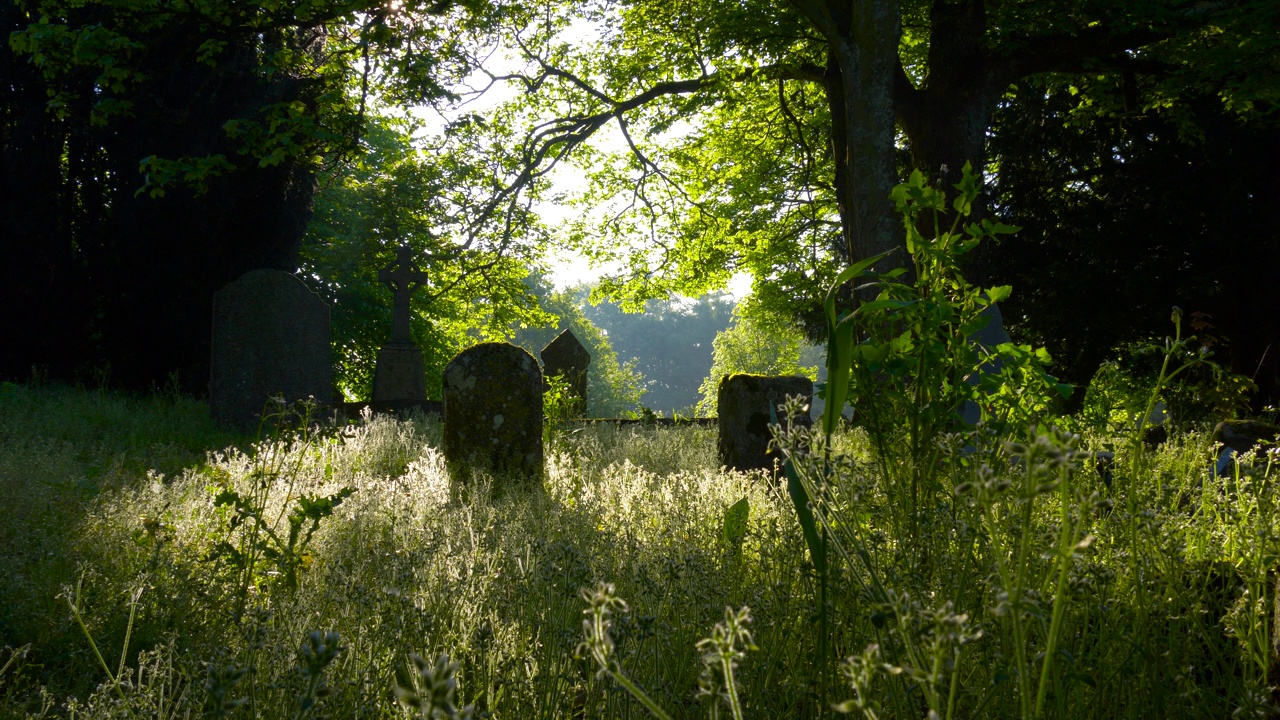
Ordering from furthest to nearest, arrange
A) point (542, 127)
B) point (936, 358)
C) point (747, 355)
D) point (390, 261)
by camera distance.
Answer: point (747, 355) → point (390, 261) → point (542, 127) → point (936, 358)

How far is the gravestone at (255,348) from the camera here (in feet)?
31.9

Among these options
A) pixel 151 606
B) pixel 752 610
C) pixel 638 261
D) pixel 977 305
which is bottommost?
pixel 151 606

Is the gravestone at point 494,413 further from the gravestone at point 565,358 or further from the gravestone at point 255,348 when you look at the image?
the gravestone at point 565,358

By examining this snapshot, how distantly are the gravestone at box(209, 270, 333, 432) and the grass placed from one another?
415 cm

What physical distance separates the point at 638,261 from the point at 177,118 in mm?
8785

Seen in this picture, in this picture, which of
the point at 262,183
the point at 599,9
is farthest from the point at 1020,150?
the point at 262,183

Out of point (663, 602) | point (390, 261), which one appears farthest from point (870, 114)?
point (390, 261)

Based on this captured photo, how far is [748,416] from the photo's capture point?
8.70 meters

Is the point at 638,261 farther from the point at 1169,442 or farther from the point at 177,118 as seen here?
the point at 1169,442

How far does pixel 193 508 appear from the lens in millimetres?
4688

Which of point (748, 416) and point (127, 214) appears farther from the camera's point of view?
point (127, 214)

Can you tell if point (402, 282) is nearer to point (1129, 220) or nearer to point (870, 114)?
point (870, 114)

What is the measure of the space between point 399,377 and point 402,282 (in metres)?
2.18

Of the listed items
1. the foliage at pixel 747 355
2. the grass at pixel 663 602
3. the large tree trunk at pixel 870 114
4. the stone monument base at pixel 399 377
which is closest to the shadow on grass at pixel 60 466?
the grass at pixel 663 602
